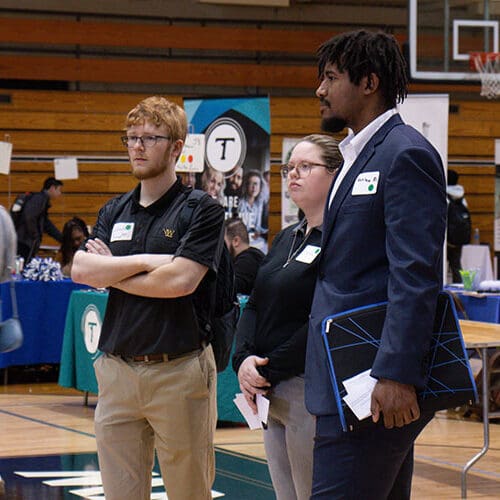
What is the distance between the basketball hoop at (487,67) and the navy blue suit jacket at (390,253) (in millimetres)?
7630

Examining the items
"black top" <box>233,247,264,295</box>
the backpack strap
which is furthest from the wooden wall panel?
the backpack strap

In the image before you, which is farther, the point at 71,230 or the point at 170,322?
the point at 71,230

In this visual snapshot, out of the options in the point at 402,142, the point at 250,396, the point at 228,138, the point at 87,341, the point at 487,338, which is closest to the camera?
the point at 402,142

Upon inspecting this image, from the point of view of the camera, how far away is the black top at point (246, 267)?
6.33 m

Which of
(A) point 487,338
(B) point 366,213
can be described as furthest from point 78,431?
(B) point 366,213

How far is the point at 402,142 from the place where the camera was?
2240 mm

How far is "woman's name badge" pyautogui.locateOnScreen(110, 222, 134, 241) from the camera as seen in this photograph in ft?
10.5

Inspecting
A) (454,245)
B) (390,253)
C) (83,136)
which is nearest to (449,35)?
(454,245)

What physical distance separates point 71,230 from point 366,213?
8141mm

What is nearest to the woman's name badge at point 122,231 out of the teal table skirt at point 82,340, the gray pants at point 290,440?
the gray pants at point 290,440

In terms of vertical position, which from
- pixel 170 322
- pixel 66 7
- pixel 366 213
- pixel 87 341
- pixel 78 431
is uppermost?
pixel 66 7

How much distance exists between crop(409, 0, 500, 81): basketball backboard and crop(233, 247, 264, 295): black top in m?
3.38

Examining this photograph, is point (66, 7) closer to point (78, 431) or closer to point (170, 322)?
point (78, 431)

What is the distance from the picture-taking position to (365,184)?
2262 mm
